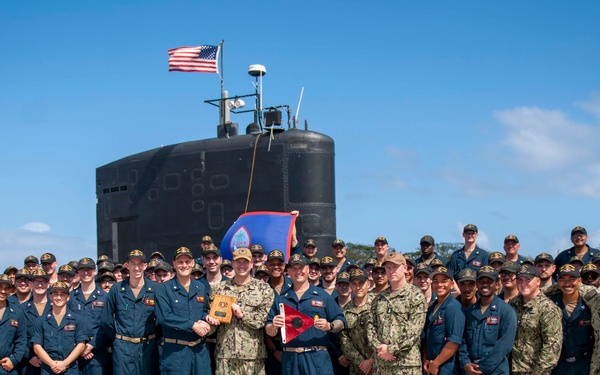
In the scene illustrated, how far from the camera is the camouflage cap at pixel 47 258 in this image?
41.1 ft

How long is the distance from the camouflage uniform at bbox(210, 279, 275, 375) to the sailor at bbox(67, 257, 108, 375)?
5.81ft

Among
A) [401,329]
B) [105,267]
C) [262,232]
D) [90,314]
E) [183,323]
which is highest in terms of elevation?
[262,232]

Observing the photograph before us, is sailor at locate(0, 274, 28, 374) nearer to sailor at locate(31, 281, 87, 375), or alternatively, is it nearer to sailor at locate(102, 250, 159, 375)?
sailor at locate(31, 281, 87, 375)

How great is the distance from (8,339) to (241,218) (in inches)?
209

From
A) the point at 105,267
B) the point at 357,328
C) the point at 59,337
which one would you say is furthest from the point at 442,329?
the point at 105,267

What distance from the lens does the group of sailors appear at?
8.91m

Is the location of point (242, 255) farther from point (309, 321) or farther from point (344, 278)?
point (344, 278)

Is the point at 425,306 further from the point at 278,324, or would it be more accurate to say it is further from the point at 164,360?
the point at 164,360

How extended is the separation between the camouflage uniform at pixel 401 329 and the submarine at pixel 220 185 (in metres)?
5.74

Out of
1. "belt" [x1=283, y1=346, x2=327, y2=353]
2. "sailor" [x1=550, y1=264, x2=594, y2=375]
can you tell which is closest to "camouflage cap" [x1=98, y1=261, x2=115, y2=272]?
"belt" [x1=283, y1=346, x2=327, y2=353]

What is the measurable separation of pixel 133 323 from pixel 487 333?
14.1 ft

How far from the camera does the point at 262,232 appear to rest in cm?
1405

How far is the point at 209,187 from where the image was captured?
15641 mm

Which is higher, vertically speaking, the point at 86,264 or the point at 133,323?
the point at 86,264
